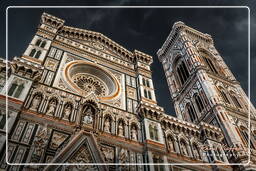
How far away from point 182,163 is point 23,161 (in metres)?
6.76

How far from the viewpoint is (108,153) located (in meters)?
9.87

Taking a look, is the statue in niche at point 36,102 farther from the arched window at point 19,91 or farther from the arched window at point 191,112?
the arched window at point 191,112

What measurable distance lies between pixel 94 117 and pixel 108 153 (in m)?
2.04

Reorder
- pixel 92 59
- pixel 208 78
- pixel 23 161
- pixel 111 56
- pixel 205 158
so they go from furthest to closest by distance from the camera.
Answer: pixel 208 78 → pixel 111 56 → pixel 92 59 → pixel 205 158 → pixel 23 161

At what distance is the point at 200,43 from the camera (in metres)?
31.0

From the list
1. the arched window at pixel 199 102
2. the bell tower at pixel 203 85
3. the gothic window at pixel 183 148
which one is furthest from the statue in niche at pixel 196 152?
the arched window at pixel 199 102

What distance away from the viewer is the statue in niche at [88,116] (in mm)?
10819

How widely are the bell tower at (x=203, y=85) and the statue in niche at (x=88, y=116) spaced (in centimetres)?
1044

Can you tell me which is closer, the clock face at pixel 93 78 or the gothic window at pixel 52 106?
the gothic window at pixel 52 106

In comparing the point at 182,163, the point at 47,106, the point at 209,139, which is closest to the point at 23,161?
the point at 47,106

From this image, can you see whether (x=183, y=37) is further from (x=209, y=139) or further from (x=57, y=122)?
(x=57, y=122)

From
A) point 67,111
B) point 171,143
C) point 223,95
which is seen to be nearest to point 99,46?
point 67,111

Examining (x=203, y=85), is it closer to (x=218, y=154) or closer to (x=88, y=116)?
(x=218, y=154)

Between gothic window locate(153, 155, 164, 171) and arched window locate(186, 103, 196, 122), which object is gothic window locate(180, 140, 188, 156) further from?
arched window locate(186, 103, 196, 122)
